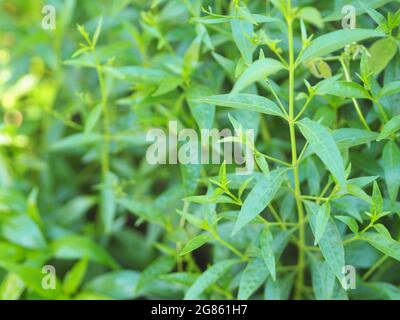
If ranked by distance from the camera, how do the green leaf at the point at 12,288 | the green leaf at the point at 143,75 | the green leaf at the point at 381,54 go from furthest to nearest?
the green leaf at the point at 12,288 → the green leaf at the point at 143,75 → the green leaf at the point at 381,54

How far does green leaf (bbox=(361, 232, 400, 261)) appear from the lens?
775mm

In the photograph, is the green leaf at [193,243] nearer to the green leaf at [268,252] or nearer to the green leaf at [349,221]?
the green leaf at [268,252]

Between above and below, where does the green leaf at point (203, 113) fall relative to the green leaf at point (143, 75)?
below

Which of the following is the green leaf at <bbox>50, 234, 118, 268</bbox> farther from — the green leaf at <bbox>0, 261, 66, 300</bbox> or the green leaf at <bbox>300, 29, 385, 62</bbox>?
the green leaf at <bbox>300, 29, 385, 62</bbox>

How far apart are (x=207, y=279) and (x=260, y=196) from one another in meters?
0.19

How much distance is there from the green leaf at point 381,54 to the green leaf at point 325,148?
0.19 meters

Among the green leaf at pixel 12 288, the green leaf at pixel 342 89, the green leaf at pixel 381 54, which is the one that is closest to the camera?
the green leaf at pixel 342 89

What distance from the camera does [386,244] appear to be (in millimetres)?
784

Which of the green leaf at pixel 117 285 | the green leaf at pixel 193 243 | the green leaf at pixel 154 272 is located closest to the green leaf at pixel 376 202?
the green leaf at pixel 193 243

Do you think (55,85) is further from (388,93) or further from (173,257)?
(388,93)

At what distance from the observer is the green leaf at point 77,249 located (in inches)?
45.2

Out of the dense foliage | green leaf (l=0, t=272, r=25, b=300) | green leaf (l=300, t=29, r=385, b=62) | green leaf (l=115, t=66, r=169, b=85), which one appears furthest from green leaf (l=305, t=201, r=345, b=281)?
green leaf (l=0, t=272, r=25, b=300)

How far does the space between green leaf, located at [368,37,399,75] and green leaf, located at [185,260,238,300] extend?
34 centimetres
